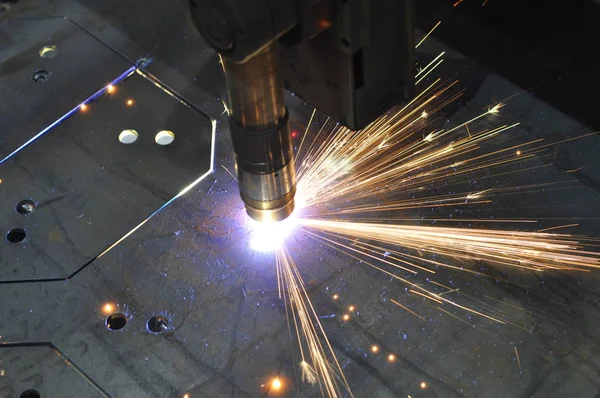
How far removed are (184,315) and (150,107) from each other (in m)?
0.68

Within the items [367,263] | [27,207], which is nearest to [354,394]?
[367,263]

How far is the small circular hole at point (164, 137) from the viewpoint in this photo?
2.16m

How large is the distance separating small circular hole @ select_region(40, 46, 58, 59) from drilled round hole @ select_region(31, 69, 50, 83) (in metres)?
0.06

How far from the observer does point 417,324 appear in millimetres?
1767

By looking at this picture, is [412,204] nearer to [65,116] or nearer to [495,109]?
[495,109]

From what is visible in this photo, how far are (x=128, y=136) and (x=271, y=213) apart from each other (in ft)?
1.98

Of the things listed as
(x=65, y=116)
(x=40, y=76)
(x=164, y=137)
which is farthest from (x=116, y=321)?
(x=40, y=76)

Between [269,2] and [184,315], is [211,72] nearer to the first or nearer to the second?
[184,315]

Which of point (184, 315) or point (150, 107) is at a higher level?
point (150, 107)

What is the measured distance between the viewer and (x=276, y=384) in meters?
1.69

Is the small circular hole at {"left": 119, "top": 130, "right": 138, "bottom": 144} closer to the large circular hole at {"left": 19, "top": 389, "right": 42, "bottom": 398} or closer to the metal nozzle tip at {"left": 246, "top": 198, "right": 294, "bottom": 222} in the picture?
the metal nozzle tip at {"left": 246, "top": 198, "right": 294, "bottom": 222}

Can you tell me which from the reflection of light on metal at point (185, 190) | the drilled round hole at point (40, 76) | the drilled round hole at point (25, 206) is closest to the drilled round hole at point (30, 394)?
the reflection of light on metal at point (185, 190)

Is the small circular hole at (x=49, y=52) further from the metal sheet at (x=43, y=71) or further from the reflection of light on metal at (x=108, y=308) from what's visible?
the reflection of light on metal at (x=108, y=308)

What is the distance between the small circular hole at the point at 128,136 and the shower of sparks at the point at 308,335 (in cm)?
56
